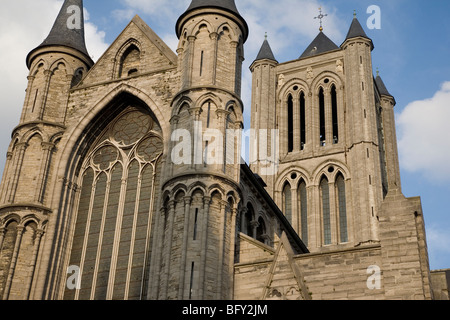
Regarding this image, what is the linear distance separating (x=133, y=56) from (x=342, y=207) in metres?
17.5

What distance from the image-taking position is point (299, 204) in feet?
124

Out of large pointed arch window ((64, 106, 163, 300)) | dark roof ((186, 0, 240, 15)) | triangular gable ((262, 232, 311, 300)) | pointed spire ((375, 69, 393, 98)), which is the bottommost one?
triangular gable ((262, 232, 311, 300))

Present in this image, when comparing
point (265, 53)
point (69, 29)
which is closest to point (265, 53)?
point (265, 53)

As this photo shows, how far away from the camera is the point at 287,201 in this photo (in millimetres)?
38344

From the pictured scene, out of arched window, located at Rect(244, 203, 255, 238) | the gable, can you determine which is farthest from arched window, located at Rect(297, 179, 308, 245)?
the gable

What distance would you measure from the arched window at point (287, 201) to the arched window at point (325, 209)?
5.74 feet

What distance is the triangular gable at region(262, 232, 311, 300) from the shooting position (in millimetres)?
15694

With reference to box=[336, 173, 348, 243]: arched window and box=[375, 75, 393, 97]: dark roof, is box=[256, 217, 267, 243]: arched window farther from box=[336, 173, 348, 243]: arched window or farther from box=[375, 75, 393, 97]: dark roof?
box=[375, 75, 393, 97]: dark roof

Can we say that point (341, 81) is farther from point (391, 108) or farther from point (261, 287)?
point (261, 287)

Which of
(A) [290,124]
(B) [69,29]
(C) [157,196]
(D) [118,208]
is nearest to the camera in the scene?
(C) [157,196]

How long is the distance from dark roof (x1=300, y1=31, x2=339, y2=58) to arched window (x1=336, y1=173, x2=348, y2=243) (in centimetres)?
985

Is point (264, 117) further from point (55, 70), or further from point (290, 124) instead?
point (55, 70)

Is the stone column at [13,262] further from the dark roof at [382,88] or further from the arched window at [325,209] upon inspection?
the dark roof at [382,88]

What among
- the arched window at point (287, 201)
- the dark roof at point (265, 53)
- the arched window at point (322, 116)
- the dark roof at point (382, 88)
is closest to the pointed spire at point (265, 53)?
the dark roof at point (265, 53)
